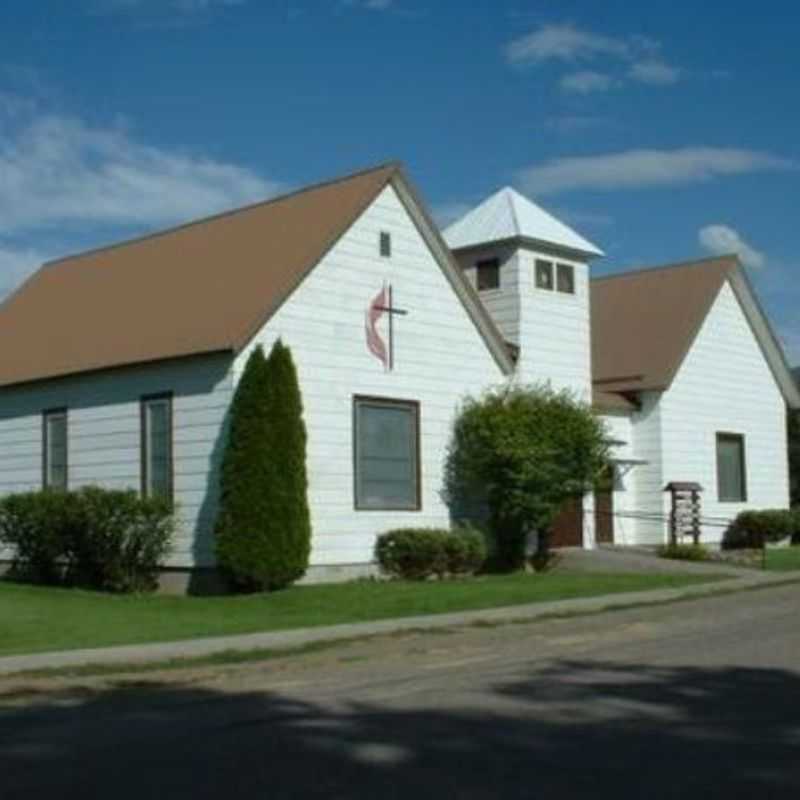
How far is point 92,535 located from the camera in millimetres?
24297

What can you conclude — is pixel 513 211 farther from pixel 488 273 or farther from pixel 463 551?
pixel 463 551

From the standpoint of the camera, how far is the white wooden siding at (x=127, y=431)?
78.5ft

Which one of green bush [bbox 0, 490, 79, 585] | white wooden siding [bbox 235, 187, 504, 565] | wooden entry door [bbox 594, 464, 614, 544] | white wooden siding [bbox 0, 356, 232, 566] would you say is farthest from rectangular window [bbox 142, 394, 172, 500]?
wooden entry door [bbox 594, 464, 614, 544]

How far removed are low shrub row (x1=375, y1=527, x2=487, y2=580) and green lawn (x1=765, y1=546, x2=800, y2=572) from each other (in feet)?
19.8

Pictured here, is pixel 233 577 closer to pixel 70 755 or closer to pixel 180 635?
pixel 180 635

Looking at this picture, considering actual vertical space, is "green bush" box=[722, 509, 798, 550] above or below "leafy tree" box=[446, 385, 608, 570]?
below

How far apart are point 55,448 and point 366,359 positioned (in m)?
6.37

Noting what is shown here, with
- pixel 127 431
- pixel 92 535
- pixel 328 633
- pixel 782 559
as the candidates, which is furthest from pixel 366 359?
pixel 782 559

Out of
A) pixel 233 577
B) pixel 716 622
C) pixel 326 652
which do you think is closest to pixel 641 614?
pixel 716 622

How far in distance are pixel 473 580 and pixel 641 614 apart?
596 cm

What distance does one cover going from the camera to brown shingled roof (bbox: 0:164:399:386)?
24.7 meters

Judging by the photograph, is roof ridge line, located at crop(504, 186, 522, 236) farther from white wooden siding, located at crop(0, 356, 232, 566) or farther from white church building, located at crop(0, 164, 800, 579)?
white wooden siding, located at crop(0, 356, 232, 566)

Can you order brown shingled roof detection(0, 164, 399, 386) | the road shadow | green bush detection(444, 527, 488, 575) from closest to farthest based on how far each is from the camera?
1. the road shadow
2. brown shingled roof detection(0, 164, 399, 386)
3. green bush detection(444, 527, 488, 575)

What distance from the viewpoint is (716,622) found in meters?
17.8
